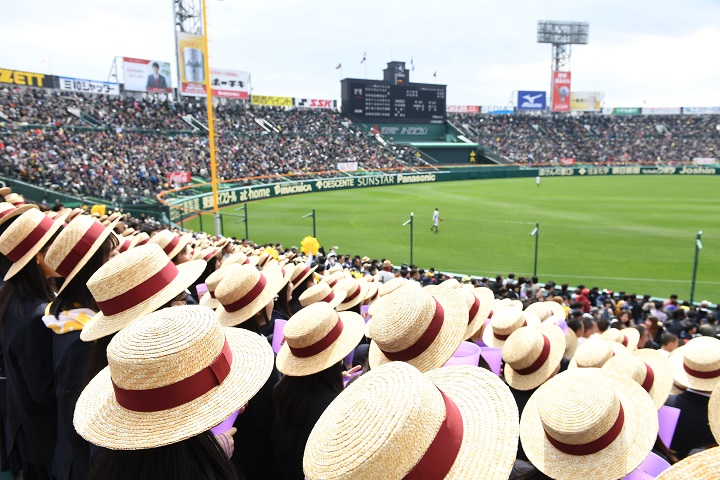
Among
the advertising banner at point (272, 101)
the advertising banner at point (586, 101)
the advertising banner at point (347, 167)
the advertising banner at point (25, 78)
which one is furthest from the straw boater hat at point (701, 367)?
the advertising banner at point (586, 101)

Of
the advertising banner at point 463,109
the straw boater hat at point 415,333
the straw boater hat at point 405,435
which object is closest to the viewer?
the straw boater hat at point 405,435

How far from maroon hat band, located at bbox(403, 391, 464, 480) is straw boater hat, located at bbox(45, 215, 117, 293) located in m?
2.74

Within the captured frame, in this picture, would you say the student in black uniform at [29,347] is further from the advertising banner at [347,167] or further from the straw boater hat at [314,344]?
the advertising banner at [347,167]

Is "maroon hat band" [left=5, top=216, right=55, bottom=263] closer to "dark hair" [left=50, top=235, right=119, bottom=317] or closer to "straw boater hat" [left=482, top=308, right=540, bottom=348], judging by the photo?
"dark hair" [left=50, top=235, right=119, bottom=317]

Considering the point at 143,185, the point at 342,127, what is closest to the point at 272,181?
the point at 143,185

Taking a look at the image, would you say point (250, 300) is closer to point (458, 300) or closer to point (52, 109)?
point (458, 300)

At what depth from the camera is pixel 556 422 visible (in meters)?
2.14

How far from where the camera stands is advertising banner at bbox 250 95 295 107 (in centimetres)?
6094

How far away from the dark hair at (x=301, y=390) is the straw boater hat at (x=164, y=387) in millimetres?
871

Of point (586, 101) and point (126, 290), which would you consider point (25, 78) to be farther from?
point (586, 101)

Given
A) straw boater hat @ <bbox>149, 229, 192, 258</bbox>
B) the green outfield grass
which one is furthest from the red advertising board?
straw boater hat @ <bbox>149, 229, 192, 258</bbox>

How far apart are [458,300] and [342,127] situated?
58843mm

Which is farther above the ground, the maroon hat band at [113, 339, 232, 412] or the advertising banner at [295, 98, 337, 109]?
the advertising banner at [295, 98, 337, 109]

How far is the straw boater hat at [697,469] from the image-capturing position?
1.06 m
